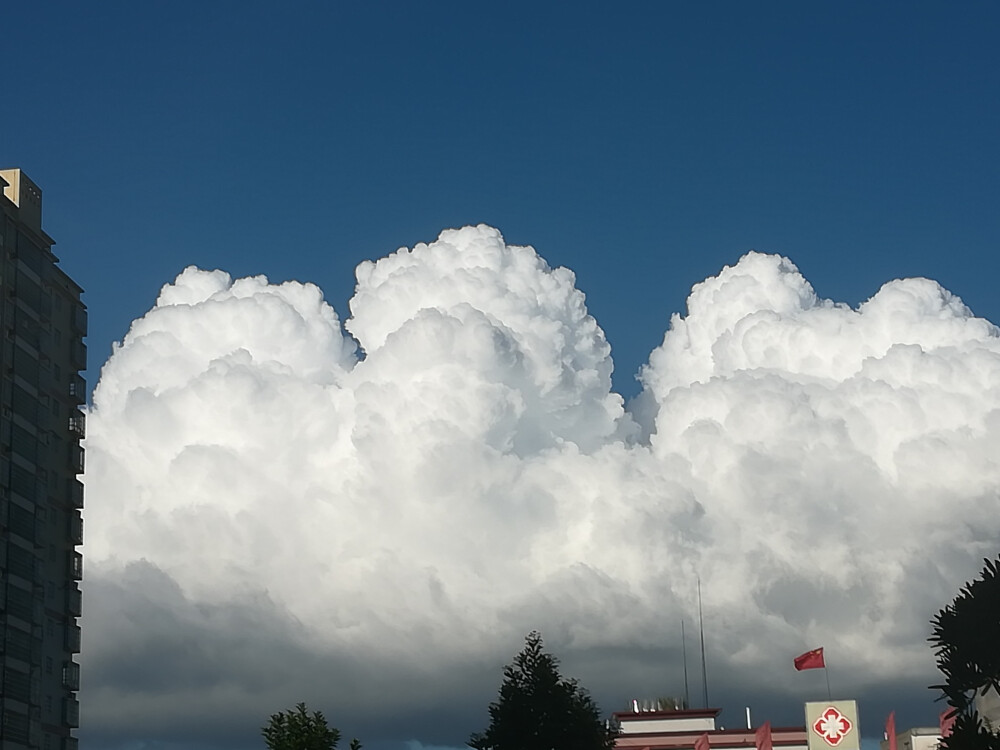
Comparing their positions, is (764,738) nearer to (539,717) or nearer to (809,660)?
(809,660)

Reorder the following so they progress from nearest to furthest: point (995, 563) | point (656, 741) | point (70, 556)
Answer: point (995, 563) → point (70, 556) → point (656, 741)

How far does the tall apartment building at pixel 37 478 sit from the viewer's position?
111 meters

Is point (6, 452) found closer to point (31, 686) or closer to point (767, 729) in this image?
point (31, 686)

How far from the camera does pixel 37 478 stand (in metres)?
116

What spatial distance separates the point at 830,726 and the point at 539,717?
145 ft

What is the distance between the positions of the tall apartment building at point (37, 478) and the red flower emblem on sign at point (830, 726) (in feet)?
193

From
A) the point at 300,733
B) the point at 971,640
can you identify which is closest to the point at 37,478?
the point at 300,733

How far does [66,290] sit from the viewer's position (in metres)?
123

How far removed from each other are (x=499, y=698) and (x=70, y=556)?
134ft

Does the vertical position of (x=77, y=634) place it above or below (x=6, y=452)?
below

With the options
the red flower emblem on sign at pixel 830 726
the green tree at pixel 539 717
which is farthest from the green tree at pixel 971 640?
the red flower emblem on sign at pixel 830 726

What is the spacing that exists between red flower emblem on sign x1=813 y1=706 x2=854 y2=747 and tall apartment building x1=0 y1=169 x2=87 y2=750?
58.9 metres

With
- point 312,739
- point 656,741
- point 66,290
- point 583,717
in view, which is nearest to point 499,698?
point 583,717

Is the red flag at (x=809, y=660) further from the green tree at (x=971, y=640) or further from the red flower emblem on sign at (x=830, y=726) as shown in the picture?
the green tree at (x=971, y=640)
